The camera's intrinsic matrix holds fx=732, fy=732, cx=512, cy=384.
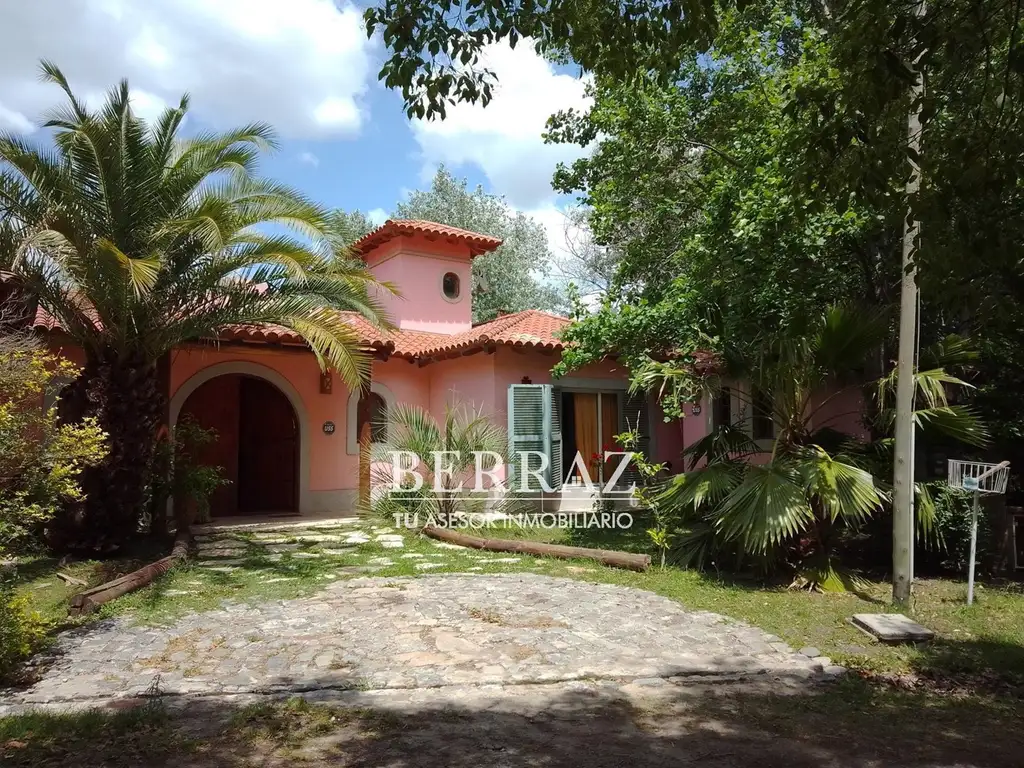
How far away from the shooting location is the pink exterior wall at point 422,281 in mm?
15766

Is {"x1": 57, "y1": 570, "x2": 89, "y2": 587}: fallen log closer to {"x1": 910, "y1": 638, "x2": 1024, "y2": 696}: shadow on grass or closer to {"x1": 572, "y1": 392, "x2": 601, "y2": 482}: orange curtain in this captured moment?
{"x1": 910, "y1": 638, "x2": 1024, "y2": 696}: shadow on grass

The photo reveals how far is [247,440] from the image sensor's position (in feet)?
48.2

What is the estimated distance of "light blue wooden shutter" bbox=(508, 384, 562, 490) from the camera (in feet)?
41.9

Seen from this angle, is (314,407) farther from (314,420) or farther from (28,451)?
(28,451)

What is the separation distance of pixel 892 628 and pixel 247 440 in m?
12.2

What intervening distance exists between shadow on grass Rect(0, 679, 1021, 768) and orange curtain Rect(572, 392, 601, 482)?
9.21 metres

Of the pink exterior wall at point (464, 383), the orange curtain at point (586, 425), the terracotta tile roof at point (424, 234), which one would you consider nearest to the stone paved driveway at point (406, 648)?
the pink exterior wall at point (464, 383)

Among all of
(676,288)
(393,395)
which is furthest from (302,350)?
(676,288)

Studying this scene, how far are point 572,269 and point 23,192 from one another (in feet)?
71.0

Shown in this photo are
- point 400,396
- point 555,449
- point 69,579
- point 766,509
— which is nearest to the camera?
point 766,509

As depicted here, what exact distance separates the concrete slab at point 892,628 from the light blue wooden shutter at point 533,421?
711 centimetres

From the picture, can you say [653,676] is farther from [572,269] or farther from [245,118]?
[572,269]

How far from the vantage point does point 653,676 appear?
490 cm

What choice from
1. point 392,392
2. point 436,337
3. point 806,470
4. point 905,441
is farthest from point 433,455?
point 905,441
